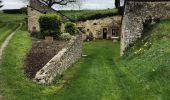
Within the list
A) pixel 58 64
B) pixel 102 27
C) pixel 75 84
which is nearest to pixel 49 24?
pixel 102 27

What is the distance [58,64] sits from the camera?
29938mm

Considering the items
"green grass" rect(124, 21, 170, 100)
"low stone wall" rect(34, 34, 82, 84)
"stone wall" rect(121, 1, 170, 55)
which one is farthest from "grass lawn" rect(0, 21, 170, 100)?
"stone wall" rect(121, 1, 170, 55)

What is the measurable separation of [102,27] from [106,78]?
3852 cm

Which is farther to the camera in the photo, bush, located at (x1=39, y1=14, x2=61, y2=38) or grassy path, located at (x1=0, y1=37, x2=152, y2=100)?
bush, located at (x1=39, y1=14, x2=61, y2=38)

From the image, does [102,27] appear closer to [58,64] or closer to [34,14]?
[34,14]

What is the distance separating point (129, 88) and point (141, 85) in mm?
1002

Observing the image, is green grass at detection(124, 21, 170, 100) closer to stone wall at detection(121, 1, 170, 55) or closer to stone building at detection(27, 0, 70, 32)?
stone wall at detection(121, 1, 170, 55)

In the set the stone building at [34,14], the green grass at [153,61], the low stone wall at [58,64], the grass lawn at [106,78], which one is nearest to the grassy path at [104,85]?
the grass lawn at [106,78]

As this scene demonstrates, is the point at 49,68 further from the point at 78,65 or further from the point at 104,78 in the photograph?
the point at 78,65

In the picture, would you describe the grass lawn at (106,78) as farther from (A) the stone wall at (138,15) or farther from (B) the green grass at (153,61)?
(A) the stone wall at (138,15)

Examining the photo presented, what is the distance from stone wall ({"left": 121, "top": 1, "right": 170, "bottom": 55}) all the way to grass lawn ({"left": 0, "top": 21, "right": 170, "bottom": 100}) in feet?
11.4

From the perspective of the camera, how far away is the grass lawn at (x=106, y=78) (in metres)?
23.0

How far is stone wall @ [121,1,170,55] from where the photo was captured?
1725 inches

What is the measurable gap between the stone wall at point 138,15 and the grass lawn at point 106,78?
11.4 ft
